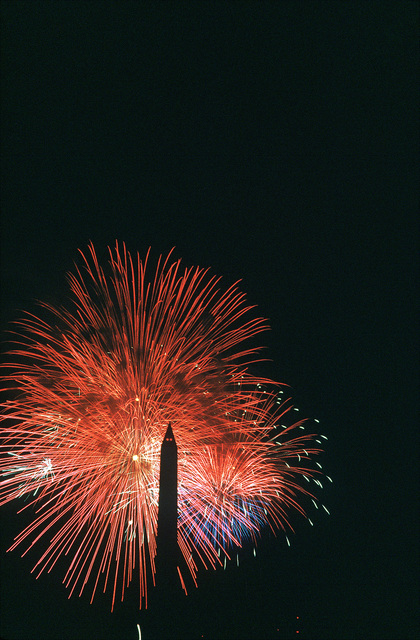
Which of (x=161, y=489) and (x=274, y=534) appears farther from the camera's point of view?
(x=274, y=534)

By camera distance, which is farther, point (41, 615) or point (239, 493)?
point (41, 615)

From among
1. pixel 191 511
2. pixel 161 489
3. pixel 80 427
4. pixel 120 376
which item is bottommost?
pixel 161 489

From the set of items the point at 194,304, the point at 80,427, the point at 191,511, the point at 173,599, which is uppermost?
the point at 194,304

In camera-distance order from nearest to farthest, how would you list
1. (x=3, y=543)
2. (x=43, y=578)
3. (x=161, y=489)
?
(x=161, y=489) < (x=3, y=543) < (x=43, y=578)

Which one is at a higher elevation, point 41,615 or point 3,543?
point 3,543

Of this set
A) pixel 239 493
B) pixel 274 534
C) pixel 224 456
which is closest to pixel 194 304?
pixel 224 456

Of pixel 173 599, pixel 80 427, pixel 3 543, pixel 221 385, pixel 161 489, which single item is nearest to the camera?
pixel 173 599

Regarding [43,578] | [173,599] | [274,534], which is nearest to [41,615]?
[43,578]

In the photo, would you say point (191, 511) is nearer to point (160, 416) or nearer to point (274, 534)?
point (160, 416)

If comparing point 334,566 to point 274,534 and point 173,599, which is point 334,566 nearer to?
point 274,534
